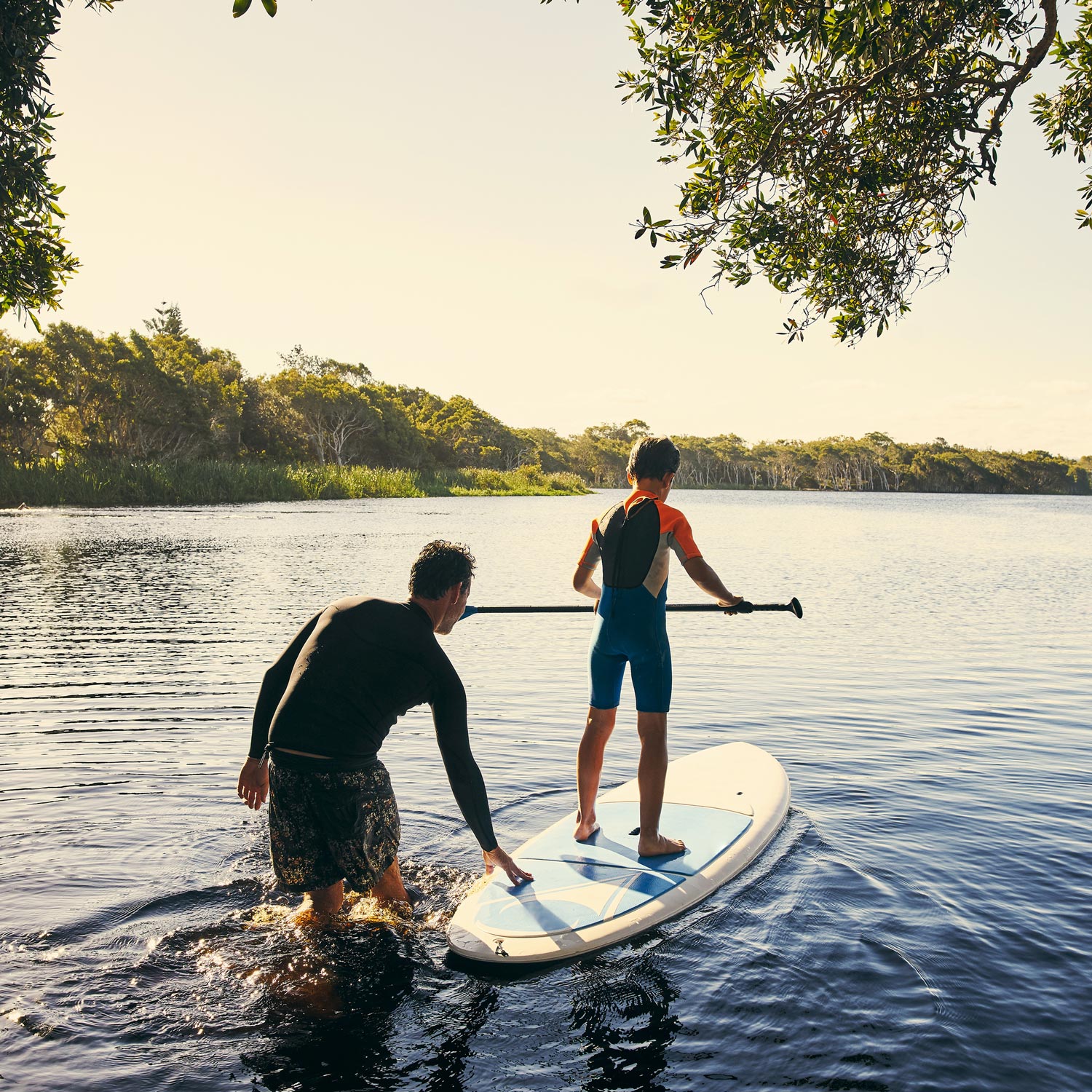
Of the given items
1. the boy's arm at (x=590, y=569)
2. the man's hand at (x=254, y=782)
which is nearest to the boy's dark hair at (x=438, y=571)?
the man's hand at (x=254, y=782)

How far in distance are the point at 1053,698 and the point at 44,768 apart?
10.3 metres

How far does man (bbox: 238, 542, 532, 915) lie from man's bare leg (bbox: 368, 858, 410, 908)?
1.12 ft

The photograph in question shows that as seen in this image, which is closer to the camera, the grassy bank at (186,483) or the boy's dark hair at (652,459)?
the boy's dark hair at (652,459)

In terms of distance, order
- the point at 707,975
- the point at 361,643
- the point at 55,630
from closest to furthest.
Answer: the point at 361,643
the point at 707,975
the point at 55,630

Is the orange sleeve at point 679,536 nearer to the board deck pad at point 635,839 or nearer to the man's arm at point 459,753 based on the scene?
the man's arm at point 459,753

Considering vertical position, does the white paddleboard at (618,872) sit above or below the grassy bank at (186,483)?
below

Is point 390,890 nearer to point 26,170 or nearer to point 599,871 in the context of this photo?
point 599,871

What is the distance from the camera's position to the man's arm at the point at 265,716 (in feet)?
12.4

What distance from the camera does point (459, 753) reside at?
3650mm

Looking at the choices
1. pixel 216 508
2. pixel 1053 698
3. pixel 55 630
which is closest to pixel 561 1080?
pixel 1053 698

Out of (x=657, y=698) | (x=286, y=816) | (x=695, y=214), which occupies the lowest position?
(x=286, y=816)

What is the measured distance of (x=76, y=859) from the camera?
505 cm

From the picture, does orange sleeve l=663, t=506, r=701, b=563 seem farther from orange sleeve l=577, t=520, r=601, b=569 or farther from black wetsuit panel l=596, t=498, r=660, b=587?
orange sleeve l=577, t=520, r=601, b=569

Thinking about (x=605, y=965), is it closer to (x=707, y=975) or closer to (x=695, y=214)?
(x=707, y=975)
